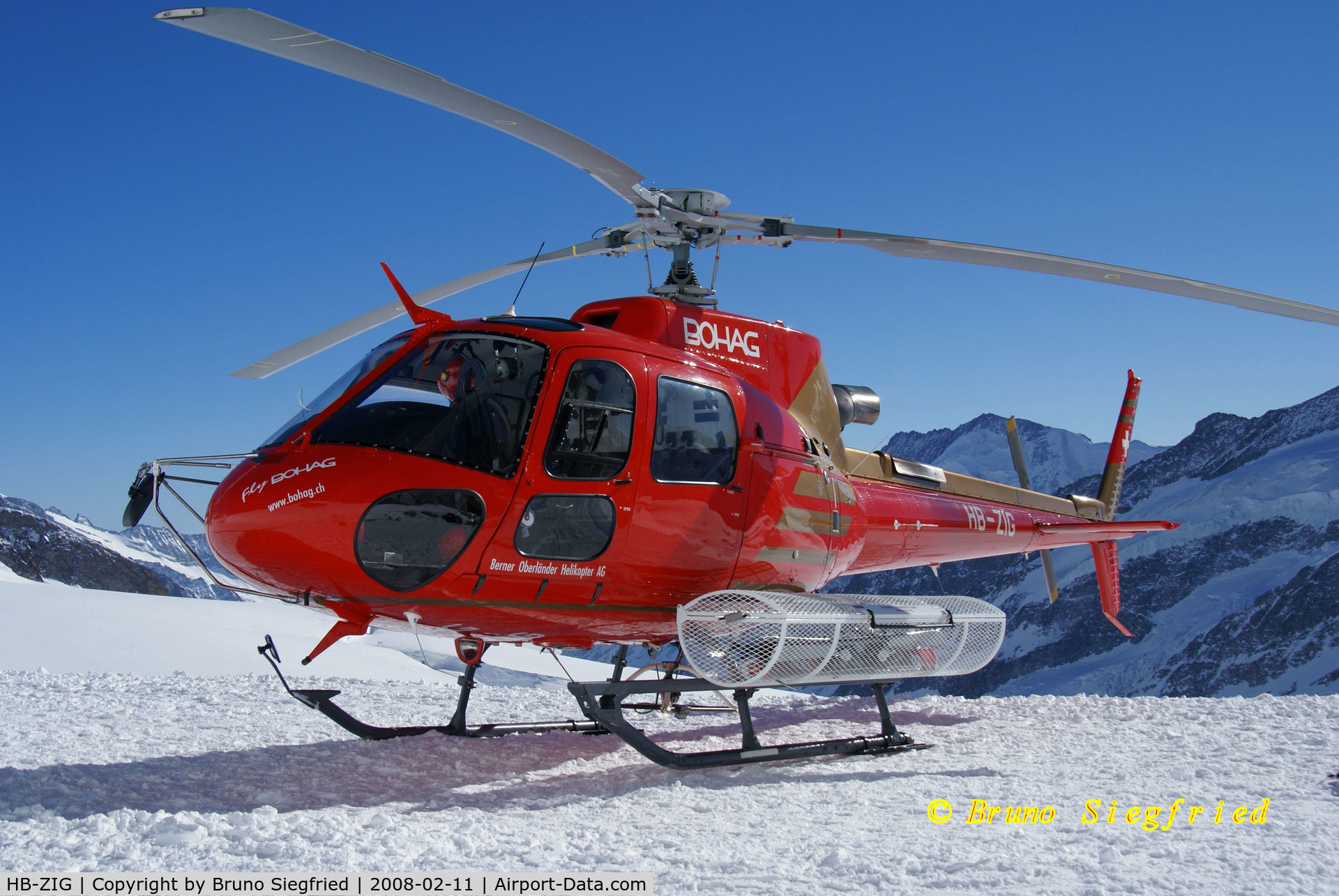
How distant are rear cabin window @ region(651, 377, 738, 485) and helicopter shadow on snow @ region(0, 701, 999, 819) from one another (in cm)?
193

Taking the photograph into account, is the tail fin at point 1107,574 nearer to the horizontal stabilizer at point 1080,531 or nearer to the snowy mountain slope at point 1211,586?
the horizontal stabilizer at point 1080,531

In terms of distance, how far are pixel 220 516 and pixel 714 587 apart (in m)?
3.14

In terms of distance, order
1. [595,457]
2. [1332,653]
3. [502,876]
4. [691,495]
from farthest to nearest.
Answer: [1332,653] < [691,495] < [595,457] < [502,876]

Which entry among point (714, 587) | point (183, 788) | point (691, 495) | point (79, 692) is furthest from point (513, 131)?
point (79, 692)

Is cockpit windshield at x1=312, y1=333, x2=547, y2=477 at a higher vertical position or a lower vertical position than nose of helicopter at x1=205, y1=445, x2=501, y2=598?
higher

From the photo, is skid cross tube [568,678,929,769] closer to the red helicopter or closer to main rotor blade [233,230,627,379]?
the red helicopter

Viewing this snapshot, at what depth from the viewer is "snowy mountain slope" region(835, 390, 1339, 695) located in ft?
456

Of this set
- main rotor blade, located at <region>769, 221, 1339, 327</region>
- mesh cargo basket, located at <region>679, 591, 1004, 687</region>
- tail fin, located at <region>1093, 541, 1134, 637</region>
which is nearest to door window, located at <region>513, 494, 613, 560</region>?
mesh cargo basket, located at <region>679, 591, 1004, 687</region>

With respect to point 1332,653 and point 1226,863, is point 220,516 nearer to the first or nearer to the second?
point 1226,863

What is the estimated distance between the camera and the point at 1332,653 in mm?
133750

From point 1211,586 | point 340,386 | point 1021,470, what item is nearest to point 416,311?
point 340,386

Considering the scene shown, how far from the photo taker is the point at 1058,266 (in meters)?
6.55

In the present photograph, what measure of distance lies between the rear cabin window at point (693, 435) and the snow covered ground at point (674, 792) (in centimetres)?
193

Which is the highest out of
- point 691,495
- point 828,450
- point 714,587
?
point 828,450
